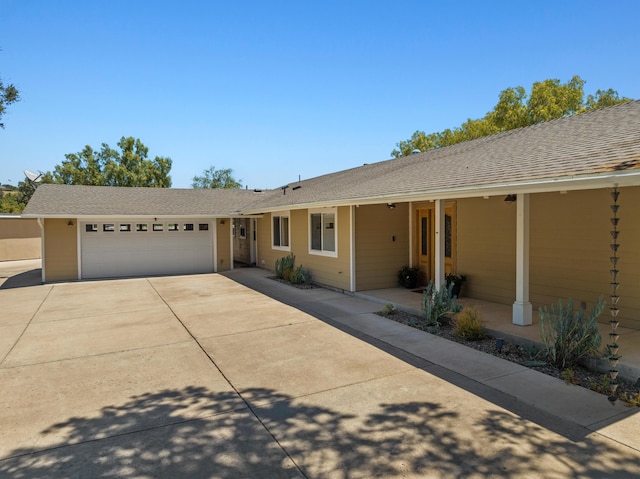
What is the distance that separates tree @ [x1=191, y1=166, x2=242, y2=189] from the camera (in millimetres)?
62281

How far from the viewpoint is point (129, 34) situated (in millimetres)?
11789

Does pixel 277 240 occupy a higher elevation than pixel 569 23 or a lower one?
lower

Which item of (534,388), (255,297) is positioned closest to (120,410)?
(534,388)

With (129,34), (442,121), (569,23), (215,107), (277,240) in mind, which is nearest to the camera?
(129,34)

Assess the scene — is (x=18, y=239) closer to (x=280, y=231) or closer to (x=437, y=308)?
(x=280, y=231)

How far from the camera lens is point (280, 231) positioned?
613 inches

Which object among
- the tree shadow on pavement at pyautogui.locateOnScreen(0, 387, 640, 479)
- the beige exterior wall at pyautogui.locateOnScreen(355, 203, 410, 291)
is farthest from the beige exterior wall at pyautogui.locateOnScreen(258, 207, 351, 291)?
the tree shadow on pavement at pyautogui.locateOnScreen(0, 387, 640, 479)

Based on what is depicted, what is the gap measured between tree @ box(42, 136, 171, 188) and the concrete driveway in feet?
112

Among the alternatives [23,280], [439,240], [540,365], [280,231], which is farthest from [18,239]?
[540,365]

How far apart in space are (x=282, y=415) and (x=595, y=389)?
11.4ft

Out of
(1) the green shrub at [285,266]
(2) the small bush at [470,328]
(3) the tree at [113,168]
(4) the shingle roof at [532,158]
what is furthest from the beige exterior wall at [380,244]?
(3) the tree at [113,168]

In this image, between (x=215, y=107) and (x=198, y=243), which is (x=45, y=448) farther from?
(x=215, y=107)

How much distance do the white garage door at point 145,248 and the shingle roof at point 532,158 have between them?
7.36 m

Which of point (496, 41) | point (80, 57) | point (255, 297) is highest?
point (496, 41)
